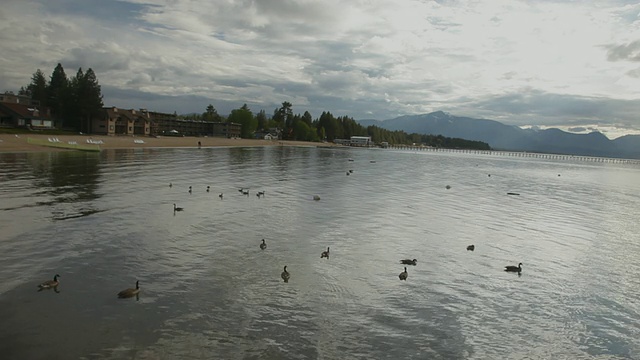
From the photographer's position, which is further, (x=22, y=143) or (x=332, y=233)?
(x=22, y=143)

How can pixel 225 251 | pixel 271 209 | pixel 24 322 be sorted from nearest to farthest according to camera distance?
pixel 24 322, pixel 225 251, pixel 271 209

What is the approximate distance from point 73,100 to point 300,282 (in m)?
144

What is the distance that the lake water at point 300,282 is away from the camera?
1328 centimetres

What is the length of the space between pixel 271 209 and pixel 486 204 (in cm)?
2432

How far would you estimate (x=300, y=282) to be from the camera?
18531mm

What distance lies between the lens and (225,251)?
22.3m

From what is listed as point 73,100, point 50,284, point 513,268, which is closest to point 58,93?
point 73,100

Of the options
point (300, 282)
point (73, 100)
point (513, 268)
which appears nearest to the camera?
point (300, 282)

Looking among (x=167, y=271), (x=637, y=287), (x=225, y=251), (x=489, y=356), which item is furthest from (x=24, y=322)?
(x=637, y=287)

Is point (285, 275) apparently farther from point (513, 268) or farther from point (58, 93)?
point (58, 93)

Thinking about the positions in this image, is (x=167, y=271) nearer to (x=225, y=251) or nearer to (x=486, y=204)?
(x=225, y=251)

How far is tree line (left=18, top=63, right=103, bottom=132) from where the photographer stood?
137 metres

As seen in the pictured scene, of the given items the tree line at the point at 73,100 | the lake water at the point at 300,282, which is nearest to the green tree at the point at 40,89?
the tree line at the point at 73,100

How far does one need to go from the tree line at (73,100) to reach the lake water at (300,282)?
11342 centimetres
